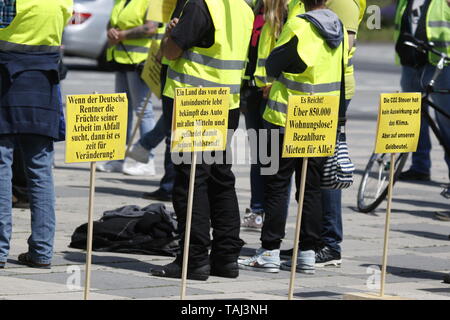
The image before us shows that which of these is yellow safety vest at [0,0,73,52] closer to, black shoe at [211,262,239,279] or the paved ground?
the paved ground

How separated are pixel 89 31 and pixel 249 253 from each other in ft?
49.9

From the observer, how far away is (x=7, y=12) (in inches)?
285

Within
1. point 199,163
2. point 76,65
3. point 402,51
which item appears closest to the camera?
point 199,163

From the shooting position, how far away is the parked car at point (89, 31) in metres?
22.4

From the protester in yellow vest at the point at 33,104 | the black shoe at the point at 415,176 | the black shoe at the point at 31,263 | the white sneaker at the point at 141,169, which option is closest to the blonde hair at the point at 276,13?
the protester in yellow vest at the point at 33,104

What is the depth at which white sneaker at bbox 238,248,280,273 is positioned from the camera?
25.3ft

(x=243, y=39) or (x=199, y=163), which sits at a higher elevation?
(x=243, y=39)

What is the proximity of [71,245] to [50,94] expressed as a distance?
1225 mm

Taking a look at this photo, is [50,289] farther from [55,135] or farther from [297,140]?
[297,140]

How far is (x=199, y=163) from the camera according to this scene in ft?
24.0

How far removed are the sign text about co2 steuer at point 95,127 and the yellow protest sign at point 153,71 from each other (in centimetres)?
420

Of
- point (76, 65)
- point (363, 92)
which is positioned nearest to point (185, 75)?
point (363, 92)
